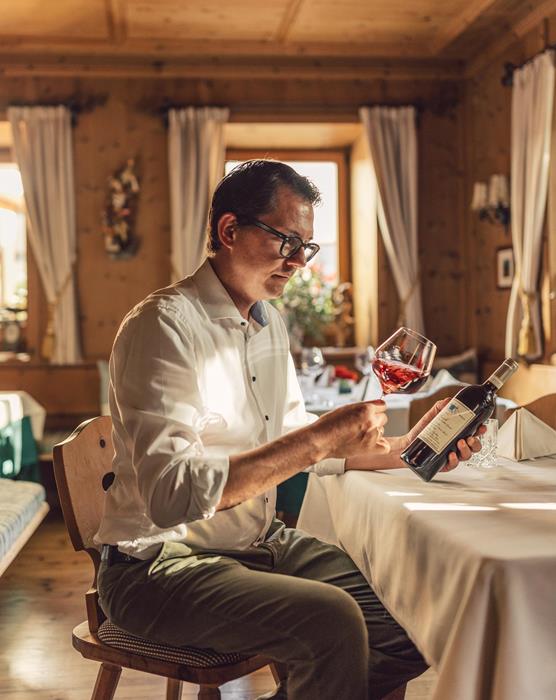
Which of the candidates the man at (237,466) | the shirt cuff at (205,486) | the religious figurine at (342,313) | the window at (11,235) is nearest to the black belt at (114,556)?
the man at (237,466)

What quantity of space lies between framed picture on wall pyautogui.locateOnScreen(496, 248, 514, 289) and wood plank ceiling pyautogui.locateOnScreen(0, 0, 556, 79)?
1.44m

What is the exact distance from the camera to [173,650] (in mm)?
1546

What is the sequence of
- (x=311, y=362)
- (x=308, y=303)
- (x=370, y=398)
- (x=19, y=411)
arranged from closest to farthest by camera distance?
(x=370, y=398) < (x=311, y=362) < (x=19, y=411) < (x=308, y=303)

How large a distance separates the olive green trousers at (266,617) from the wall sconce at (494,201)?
4.41 m

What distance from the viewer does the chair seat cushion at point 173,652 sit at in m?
1.52

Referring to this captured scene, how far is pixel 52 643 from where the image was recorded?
121 inches

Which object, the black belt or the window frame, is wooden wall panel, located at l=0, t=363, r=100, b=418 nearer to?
the window frame

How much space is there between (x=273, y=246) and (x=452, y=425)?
0.50m

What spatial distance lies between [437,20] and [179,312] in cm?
486

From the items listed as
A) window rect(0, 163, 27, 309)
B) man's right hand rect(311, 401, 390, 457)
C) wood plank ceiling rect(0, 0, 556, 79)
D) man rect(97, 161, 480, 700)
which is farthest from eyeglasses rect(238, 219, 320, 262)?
window rect(0, 163, 27, 309)

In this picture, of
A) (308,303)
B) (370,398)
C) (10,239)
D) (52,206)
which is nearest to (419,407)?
(370,398)

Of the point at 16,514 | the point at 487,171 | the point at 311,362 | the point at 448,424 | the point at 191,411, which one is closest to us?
the point at 191,411

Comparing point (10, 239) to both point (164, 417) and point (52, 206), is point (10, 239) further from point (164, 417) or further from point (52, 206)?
point (164, 417)

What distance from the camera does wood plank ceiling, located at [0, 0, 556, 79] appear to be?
17.8 feet
